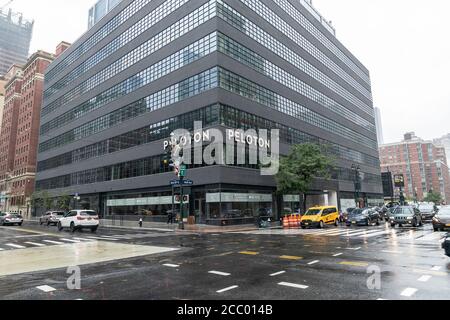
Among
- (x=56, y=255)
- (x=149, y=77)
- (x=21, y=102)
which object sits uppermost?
(x=21, y=102)

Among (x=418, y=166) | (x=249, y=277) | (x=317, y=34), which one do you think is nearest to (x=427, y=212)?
(x=249, y=277)

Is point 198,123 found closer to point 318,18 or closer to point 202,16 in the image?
point 202,16

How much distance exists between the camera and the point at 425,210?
33.1m

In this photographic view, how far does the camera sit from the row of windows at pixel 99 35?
48438 mm

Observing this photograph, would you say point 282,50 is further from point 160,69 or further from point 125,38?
point 125,38

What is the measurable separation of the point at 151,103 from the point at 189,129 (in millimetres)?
9865

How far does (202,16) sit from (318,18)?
35.6m

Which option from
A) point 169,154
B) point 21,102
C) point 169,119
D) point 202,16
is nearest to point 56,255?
point 169,154

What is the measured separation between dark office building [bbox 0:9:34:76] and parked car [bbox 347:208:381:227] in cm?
21929

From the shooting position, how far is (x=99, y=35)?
56.8 metres

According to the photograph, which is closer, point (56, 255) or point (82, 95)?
point (56, 255)

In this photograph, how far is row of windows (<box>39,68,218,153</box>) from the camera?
115 feet

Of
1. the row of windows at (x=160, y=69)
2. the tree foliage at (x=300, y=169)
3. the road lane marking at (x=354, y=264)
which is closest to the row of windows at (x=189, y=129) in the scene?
the tree foliage at (x=300, y=169)
